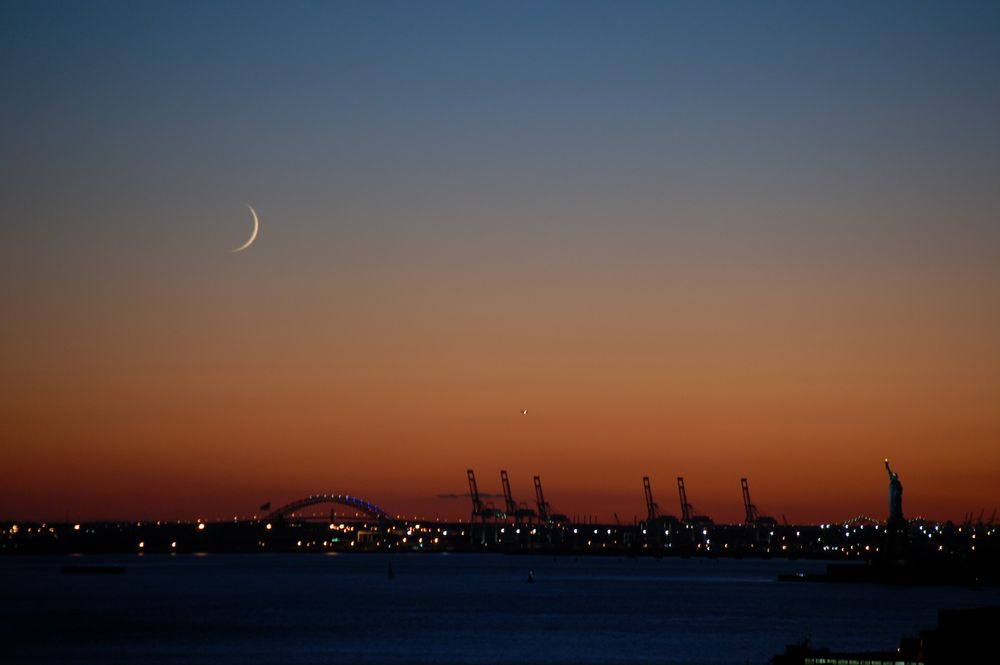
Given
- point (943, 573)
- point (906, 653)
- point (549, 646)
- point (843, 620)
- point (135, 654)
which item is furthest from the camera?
point (943, 573)

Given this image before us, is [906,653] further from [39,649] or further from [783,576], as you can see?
[783,576]

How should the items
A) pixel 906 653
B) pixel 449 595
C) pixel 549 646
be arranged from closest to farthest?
pixel 906 653 → pixel 549 646 → pixel 449 595

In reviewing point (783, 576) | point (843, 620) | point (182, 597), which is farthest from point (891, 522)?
point (182, 597)

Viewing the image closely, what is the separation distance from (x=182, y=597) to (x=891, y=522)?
201ft

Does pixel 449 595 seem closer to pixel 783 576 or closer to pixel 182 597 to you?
pixel 182 597

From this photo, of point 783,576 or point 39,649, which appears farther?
point 783,576

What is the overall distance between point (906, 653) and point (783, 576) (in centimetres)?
11118

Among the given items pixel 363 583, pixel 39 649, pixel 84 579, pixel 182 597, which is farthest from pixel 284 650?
pixel 84 579

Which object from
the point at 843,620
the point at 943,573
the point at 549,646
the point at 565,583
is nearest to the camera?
Answer: the point at 549,646

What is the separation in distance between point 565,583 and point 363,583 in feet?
63.0

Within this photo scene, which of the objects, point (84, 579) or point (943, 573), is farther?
point (84, 579)

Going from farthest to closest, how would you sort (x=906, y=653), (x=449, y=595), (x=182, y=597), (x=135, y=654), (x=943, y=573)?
1. (x=943, y=573)
2. (x=449, y=595)
3. (x=182, y=597)
4. (x=135, y=654)
5. (x=906, y=653)

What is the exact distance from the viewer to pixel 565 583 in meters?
134

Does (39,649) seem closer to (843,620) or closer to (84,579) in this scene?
(843,620)
